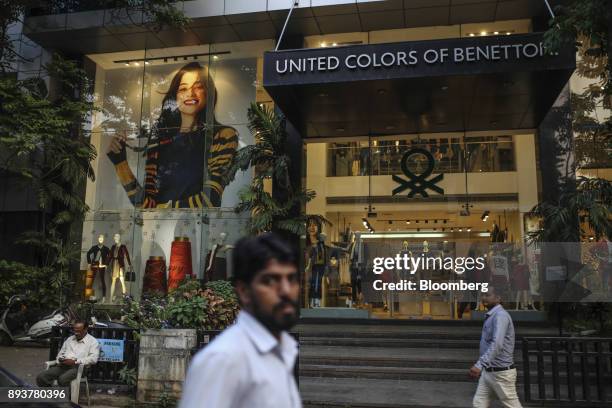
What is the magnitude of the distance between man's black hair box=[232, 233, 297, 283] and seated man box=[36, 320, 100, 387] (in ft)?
20.2

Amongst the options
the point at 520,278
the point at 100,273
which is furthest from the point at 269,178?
the point at 520,278

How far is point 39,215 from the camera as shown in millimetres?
15508

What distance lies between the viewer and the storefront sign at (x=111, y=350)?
7.93 meters

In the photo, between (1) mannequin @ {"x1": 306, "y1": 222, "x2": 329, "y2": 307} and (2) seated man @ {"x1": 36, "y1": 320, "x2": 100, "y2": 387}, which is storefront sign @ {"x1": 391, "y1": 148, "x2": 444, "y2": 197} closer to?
(1) mannequin @ {"x1": 306, "y1": 222, "x2": 329, "y2": 307}

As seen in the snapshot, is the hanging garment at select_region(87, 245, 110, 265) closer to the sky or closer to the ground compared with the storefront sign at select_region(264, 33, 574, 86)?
closer to the ground

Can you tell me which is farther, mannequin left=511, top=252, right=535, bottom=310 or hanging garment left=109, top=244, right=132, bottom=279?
hanging garment left=109, top=244, right=132, bottom=279

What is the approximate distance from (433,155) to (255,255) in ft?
44.4

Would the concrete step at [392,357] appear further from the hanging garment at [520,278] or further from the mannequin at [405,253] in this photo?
the hanging garment at [520,278]

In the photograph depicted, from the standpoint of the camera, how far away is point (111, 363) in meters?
8.02

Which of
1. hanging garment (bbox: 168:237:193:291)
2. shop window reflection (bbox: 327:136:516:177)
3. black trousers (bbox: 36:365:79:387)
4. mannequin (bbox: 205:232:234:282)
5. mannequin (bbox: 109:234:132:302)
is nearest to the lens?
black trousers (bbox: 36:365:79:387)

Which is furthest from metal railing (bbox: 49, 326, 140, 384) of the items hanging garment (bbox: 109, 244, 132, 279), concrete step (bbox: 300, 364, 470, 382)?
hanging garment (bbox: 109, 244, 132, 279)

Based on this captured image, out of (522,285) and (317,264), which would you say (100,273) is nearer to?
(317,264)

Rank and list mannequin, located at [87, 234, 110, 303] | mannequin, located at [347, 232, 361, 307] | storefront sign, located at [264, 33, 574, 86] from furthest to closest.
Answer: mannequin, located at [87, 234, 110, 303] < mannequin, located at [347, 232, 361, 307] < storefront sign, located at [264, 33, 574, 86]

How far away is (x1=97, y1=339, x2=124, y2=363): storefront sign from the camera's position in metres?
7.93
